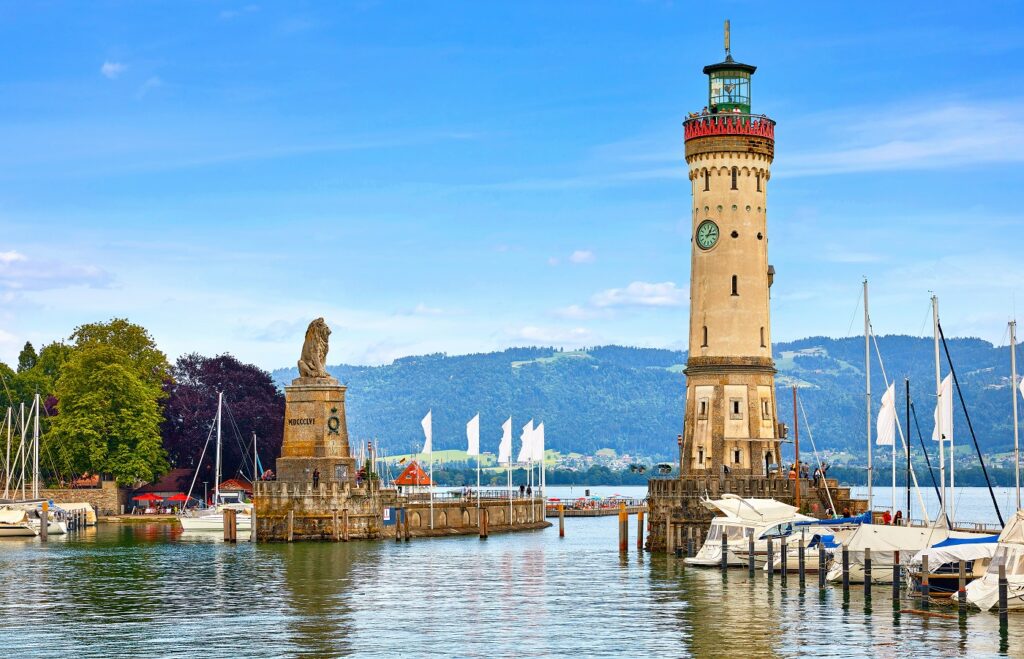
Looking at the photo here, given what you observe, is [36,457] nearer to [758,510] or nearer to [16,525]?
[16,525]

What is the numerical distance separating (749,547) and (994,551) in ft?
56.1

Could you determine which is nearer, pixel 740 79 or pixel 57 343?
pixel 740 79

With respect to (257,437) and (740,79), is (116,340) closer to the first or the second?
(257,437)

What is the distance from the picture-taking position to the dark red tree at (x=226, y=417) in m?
149

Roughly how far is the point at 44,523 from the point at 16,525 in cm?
298

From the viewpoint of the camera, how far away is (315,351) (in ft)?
333

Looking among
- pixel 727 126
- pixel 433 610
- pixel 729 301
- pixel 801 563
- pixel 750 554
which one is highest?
pixel 727 126

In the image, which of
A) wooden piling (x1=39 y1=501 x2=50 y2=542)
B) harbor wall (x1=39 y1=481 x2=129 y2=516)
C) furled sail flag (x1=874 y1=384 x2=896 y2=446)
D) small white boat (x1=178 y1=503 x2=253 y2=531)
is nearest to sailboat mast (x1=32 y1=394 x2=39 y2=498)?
harbor wall (x1=39 y1=481 x2=129 y2=516)

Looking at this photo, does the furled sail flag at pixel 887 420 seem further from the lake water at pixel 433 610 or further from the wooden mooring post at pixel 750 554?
the lake water at pixel 433 610

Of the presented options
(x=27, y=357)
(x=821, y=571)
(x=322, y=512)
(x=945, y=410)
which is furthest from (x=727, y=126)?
(x=27, y=357)

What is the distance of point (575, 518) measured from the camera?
563ft

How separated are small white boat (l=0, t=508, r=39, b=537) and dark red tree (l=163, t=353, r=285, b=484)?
29368 mm

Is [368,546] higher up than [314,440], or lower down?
lower down

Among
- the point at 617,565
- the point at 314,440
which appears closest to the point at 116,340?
the point at 314,440
